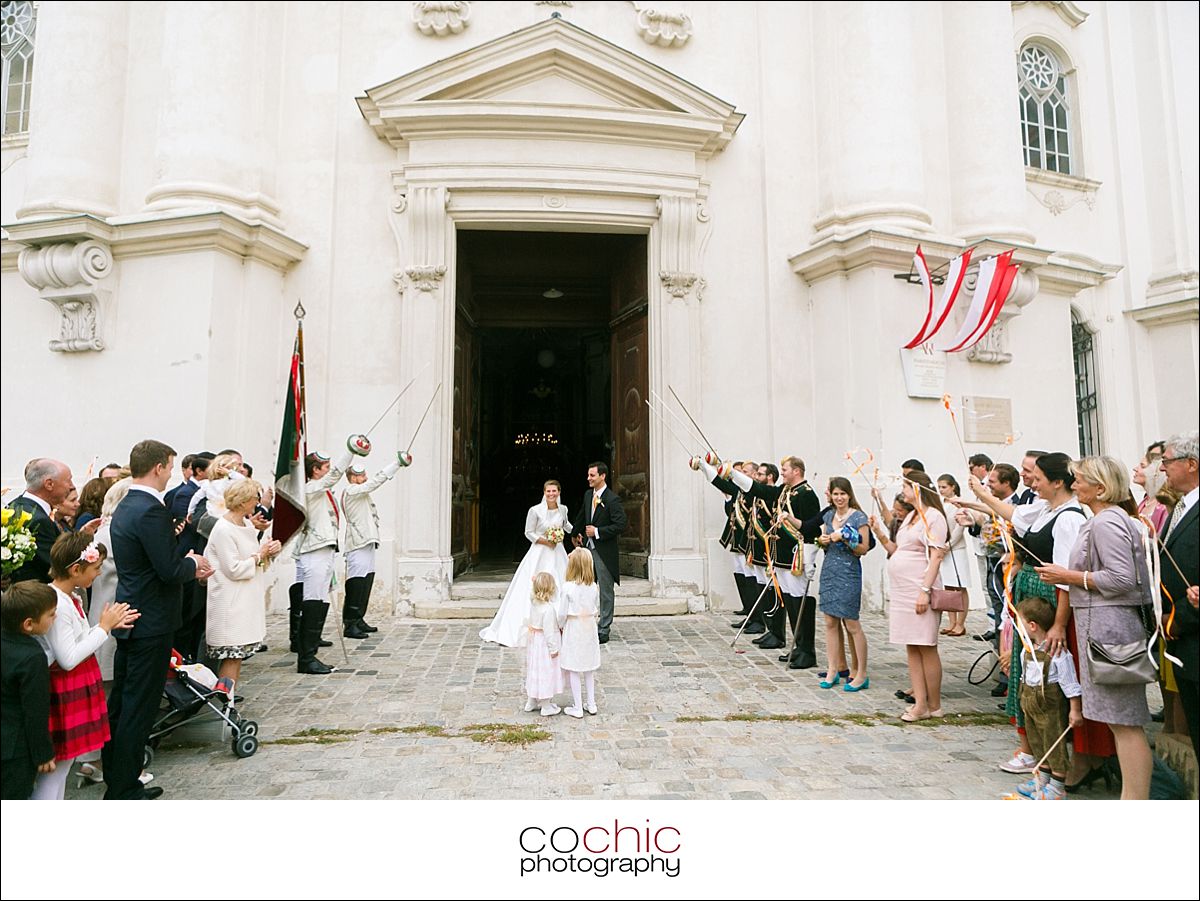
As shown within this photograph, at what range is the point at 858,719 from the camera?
185 inches

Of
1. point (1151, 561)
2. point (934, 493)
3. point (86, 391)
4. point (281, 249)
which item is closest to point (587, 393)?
point (281, 249)

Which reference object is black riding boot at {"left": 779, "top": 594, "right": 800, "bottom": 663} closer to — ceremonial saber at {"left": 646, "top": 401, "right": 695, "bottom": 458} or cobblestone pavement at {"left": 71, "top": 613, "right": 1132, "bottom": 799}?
cobblestone pavement at {"left": 71, "top": 613, "right": 1132, "bottom": 799}

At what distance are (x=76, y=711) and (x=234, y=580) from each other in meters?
1.27

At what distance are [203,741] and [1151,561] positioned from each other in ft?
17.2

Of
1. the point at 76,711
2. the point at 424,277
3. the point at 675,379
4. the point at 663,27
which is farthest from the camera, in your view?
the point at 663,27

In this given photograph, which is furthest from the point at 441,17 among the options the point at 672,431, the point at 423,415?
the point at 672,431

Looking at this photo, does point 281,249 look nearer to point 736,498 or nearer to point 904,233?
point 736,498

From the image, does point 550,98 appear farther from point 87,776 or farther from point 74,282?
point 87,776

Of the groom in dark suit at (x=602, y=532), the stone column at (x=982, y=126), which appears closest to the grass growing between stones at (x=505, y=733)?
the groom in dark suit at (x=602, y=532)

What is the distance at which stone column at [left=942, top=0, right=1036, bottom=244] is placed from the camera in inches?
354

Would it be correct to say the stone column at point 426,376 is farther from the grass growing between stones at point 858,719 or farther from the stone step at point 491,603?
the grass growing between stones at point 858,719

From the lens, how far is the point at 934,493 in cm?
489

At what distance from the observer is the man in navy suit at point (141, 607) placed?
3422mm

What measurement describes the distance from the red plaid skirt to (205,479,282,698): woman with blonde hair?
1019 millimetres
